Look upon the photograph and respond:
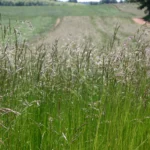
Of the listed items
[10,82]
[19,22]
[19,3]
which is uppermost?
[19,22]

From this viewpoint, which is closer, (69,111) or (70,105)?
(69,111)

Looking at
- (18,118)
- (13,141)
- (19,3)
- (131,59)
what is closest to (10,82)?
(18,118)

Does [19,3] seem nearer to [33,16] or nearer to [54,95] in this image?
[33,16]

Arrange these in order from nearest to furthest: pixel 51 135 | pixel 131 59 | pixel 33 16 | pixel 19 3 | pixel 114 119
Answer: pixel 51 135 → pixel 114 119 → pixel 131 59 → pixel 33 16 → pixel 19 3

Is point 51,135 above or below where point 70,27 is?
above

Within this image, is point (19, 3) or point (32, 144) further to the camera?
point (19, 3)

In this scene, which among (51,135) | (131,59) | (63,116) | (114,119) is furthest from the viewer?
(131,59)

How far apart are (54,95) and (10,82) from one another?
0.88 metres

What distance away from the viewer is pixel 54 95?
476 centimetres

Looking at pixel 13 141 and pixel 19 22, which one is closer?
pixel 13 141

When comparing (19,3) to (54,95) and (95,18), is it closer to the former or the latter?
(95,18)

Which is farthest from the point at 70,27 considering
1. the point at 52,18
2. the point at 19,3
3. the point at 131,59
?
the point at 131,59

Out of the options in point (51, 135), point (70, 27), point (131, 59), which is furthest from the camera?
point (70, 27)

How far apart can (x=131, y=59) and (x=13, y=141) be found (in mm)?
1690
